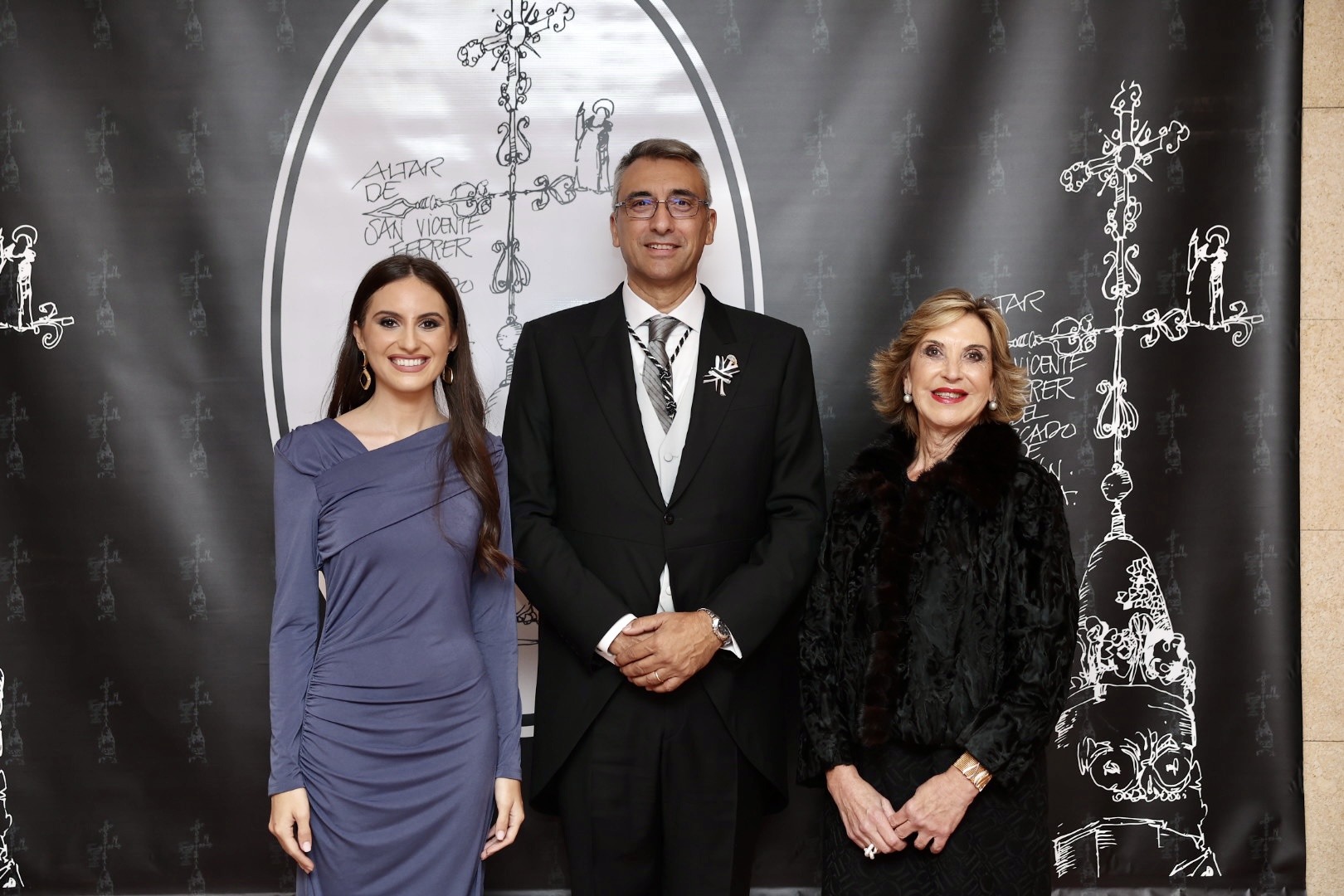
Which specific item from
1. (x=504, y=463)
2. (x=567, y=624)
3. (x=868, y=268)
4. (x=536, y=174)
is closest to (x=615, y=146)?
(x=536, y=174)

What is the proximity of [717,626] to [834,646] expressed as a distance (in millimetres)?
216

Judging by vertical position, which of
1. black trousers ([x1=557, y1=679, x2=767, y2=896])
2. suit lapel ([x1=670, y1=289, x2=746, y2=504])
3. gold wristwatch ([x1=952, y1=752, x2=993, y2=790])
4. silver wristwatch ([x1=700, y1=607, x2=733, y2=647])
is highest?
suit lapel ([x1=670, y1=289, x2=746, y2=504])

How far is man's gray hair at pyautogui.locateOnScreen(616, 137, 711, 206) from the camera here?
203cm

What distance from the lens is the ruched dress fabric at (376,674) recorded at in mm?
1579

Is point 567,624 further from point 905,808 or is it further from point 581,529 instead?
point 905,808

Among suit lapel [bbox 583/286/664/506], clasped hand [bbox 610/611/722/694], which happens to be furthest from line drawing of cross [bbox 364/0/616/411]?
clasped hand [bbox 610/611/722/694]

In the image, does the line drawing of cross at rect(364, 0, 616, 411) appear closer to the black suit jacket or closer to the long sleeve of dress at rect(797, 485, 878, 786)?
the black suit jacket

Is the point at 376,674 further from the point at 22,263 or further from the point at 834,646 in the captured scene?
the point at 22,263

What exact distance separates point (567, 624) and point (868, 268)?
46.1 inches

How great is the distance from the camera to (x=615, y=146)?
2.45 m

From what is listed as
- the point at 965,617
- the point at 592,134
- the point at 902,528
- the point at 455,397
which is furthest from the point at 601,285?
the point at 965,617

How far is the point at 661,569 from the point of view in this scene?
1.88m

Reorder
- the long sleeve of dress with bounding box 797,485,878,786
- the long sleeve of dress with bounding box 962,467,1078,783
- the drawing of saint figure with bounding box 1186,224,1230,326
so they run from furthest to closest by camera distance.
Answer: the drawing of saint figure with bounding box 1186,224,1230,326
the long sleeve of dress with bounding box 797,485,878,786
the long sleeve of dress with bounding box 962,467,1078,783

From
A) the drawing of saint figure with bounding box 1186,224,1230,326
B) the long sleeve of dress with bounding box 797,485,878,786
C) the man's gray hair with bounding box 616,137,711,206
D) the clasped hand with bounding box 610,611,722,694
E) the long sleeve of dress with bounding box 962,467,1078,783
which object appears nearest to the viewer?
the long sleeve of dress with bounding box 962,467,1078,783
